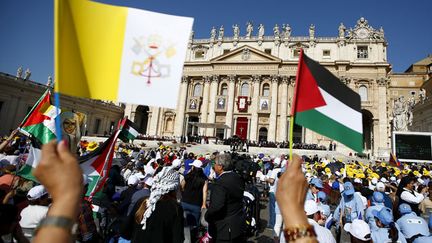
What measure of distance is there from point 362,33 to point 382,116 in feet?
43.6

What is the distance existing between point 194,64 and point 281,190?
45.7m

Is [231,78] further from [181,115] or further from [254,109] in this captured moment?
[181,115]

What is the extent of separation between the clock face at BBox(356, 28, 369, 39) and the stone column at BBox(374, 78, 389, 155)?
7425 millimetres

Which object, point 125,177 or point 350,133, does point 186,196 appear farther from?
point 125,177

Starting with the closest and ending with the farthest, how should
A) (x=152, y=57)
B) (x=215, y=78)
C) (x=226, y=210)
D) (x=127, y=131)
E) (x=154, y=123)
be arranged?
1. (x=152, y=57)
2. (x=226, y=210)
3. (x=127, y=131)
4. (x=215, y=78)
5. (x=154, y=123)

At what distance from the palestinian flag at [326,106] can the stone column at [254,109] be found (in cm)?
3788

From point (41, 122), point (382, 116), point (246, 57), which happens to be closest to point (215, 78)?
point (246, 57)

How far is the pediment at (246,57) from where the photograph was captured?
41.3m

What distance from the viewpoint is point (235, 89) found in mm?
42844

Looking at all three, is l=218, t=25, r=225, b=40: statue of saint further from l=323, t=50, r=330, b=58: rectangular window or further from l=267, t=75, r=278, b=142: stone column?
l=323, t=50, r=330, b=58: rectangular window

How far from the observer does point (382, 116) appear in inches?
1470

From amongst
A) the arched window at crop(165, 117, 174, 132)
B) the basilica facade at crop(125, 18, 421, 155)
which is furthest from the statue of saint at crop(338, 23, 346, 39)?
the arched window at crop(165, 117, 174, 132)

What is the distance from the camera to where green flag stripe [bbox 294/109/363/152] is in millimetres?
2523

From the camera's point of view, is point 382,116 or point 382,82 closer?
point 382,116
